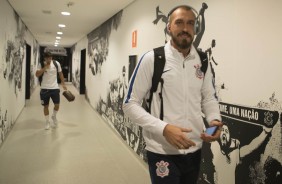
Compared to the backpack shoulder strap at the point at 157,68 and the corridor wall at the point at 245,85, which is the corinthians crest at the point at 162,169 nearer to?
the backpack shoulder strap at the point at 157,68

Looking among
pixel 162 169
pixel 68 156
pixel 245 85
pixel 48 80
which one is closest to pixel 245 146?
pixel 245 85

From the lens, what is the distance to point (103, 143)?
15.5 feet

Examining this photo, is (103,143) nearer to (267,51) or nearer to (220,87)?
(220,87)

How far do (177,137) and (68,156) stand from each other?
3.01 metres

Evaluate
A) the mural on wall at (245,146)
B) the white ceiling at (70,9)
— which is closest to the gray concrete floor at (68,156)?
the mural on wall at (245,146)

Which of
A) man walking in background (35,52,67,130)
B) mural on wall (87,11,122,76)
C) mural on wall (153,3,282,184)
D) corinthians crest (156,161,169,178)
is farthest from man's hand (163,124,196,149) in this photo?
man walking in background (35,52,67,130)

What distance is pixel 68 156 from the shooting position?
3.98 m

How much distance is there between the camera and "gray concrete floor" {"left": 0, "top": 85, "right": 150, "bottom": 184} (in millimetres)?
3236

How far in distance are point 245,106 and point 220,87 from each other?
338mm

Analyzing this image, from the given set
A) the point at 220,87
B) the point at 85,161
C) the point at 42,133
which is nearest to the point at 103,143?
the point at 85,161

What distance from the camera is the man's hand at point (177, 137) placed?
1.31 metres

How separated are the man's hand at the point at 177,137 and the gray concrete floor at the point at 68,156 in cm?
202

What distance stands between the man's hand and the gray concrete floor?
2.02 meters

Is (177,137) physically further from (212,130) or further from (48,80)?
(48,80)
